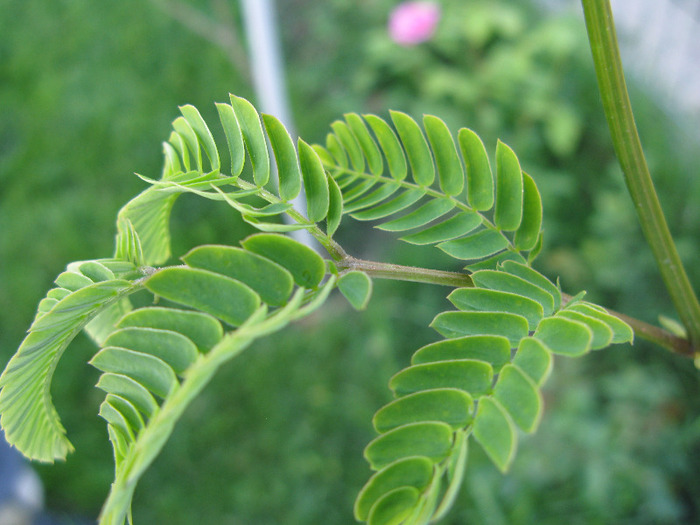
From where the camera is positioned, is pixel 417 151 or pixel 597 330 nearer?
pixel 597 330

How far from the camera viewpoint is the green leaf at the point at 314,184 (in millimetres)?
658

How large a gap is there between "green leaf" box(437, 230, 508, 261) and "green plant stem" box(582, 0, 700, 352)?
152 millimetres

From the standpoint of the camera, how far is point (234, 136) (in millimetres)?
694

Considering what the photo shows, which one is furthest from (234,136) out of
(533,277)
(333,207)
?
(533,277)

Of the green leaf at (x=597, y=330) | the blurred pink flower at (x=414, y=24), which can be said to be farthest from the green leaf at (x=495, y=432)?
the blurred pink flower at (x=414, y=24)

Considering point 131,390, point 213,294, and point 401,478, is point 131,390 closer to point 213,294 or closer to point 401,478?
point 213,294

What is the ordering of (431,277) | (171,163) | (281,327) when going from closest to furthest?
(281,327) < (431,277) < (171,163)

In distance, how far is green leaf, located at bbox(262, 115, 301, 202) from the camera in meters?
0.67

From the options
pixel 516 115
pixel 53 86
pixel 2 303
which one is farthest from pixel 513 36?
pixel 2 303

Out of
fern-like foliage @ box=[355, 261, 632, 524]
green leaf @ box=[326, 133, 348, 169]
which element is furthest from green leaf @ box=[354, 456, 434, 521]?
green leaf @ box=[326, 133, 348, 169]

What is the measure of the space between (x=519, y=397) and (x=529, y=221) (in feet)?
0.85

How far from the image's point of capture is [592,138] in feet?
9.92

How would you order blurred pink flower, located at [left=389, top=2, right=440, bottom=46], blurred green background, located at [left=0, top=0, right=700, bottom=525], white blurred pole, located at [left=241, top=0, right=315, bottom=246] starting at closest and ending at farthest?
blurred green background, located at [left=0, top=0, right=700, bottom=525] → white blurred pole, located at [left=241, top=0, right=315, bottom=246] → blurred pink flower, located at [left=389, top=2, right=440, bottom=46]

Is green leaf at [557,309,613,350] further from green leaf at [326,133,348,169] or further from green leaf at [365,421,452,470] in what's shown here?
green leaf at [326,133,348,169]
